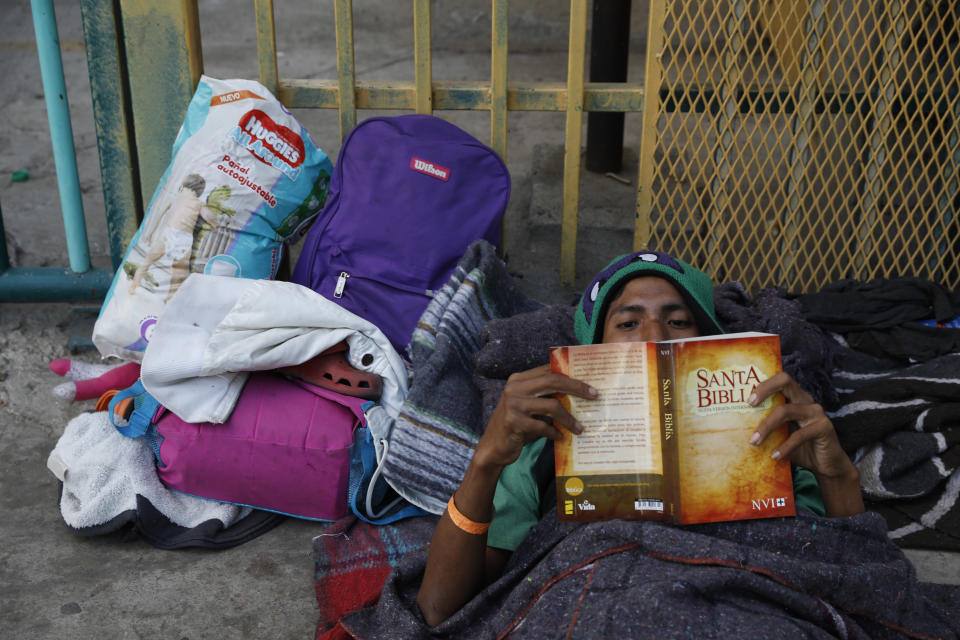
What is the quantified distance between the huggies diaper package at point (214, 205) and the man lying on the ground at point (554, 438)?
3.86ft

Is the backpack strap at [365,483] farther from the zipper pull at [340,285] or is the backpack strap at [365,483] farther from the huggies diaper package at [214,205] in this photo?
the huggies diaper package at [214,205]

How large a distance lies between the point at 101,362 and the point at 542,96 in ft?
5.75

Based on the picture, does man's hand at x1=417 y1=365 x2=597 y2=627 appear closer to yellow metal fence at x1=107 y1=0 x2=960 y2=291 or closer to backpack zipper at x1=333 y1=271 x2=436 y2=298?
backpack zipper at x1=333 y1=271 x2=436 y2=298

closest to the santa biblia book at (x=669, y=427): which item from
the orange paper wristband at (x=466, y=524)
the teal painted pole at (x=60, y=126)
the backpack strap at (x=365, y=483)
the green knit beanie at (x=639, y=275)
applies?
the orange paper wristband at (x=466, y=524)

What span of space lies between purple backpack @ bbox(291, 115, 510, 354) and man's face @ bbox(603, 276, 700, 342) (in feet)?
2.80

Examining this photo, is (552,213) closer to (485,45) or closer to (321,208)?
(321,208)

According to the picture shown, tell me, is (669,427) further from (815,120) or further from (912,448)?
(815,120)

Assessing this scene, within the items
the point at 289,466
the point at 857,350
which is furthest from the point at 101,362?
the point at 857,350

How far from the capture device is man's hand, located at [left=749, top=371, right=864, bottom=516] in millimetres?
1577

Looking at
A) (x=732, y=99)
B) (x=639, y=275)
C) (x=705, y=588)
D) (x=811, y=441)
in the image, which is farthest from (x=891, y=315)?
(x=705, y=588)

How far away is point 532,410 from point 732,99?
→ 175cm

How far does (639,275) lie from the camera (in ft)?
6.70

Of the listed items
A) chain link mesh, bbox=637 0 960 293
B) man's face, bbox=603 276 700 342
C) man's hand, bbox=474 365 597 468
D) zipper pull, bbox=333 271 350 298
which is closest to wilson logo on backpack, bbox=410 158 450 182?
zipper pull, bbox=333 271 350 298

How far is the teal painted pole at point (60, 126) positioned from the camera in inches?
116
